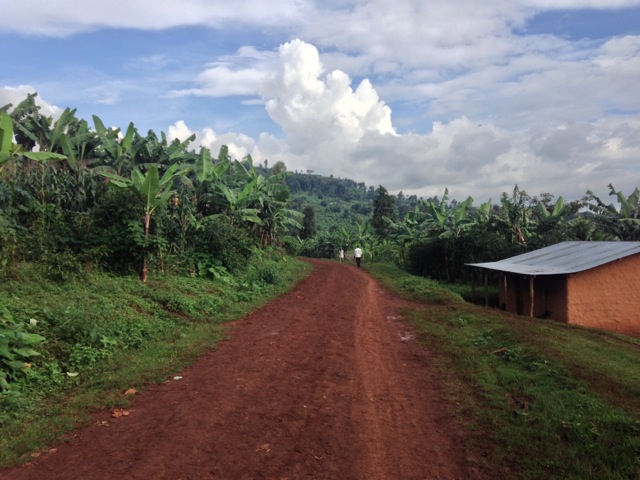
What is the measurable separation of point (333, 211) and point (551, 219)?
6325 cm

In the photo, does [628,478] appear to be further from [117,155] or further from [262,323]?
[117,155]

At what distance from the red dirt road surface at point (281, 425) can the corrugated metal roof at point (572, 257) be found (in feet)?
24.3

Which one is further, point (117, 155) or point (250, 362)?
point (117, 155)

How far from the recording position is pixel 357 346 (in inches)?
360

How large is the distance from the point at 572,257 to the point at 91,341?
15.0 meters

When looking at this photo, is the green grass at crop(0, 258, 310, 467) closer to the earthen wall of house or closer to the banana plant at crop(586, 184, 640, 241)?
the earthen wall of house

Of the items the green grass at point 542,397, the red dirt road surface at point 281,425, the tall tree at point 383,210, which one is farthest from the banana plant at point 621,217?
the tall tree at point 383,210

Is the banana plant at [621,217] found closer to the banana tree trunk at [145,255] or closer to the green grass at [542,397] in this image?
the green grass at [542,397]

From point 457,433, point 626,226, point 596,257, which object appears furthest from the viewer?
point 626,226

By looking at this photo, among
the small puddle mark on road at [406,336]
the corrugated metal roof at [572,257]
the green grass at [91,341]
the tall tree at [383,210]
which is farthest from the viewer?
the tall tree at [383,210]

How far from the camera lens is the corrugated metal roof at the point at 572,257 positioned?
13.6 m

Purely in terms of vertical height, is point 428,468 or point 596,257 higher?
point 596,257

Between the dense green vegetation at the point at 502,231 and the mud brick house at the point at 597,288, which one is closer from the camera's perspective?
the mud brick house at the point at 597,288

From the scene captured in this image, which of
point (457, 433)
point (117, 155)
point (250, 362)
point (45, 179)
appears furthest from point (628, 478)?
point (117, 155)
